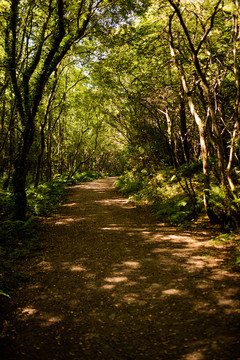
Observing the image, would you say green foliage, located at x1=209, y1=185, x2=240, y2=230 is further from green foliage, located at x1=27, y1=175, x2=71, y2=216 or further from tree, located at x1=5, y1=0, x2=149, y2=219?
green foliage, located at x1=27, y1=175, x2=71, y2=216

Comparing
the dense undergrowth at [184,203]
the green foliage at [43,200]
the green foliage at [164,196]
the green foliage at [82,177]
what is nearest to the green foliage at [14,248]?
the green foliage at [43,200]

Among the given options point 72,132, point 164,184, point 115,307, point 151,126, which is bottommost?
point 115,307

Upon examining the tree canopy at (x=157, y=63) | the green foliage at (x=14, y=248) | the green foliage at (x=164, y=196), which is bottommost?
the green foliage at (x=14, y=248)

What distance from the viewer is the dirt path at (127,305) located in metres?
2.75

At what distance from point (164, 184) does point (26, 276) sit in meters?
8.74

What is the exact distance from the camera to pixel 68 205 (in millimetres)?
12102

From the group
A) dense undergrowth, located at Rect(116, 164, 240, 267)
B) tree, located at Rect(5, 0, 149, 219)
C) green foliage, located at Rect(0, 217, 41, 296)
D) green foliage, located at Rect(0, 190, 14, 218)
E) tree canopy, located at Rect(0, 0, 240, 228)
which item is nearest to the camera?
green foliage, located at Rect(0, 217, 41, 296)

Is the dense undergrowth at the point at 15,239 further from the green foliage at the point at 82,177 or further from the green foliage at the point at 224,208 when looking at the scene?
the green foliage at the point at 82,177

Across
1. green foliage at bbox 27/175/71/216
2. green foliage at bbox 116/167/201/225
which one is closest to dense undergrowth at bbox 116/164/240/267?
green foliage at bbox 116/167/201/225

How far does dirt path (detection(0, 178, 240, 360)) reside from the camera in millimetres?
A: 2752

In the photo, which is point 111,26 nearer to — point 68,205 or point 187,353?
point 68,205

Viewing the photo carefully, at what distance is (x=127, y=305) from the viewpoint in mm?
3686

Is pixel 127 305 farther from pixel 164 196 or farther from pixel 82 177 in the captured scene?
pixel 82 177

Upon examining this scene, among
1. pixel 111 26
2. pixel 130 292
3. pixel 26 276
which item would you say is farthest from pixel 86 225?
pixel 111 26
